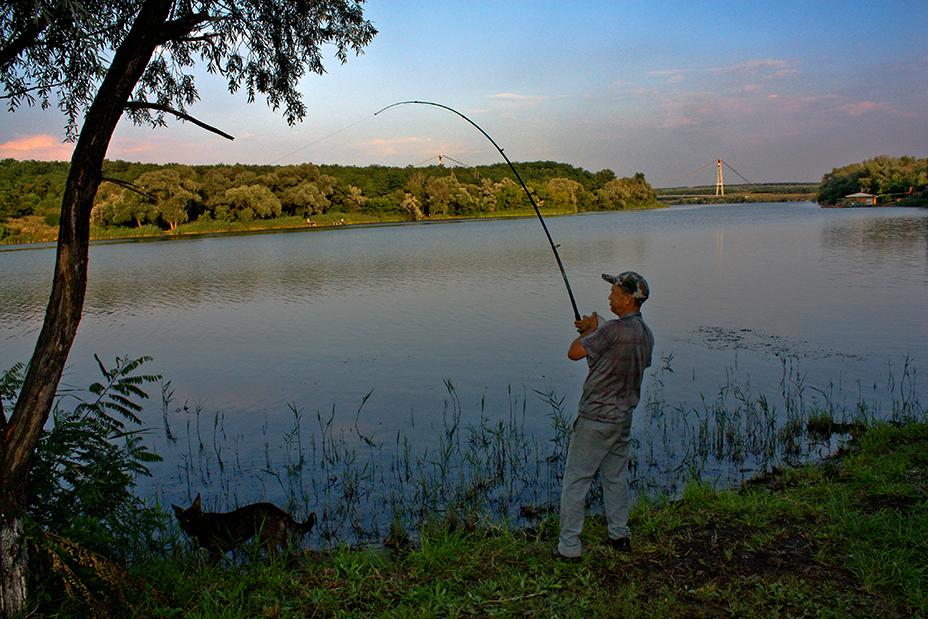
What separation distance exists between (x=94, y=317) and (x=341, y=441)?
13182 mm

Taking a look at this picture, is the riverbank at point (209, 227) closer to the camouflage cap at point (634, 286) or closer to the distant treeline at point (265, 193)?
the distant treeline at point (265, 193)

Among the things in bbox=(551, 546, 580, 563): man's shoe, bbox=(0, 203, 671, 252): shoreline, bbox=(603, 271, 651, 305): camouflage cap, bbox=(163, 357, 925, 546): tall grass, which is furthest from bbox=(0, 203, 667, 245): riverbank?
bbox=(603, 271, 651, 305): camouflage cap

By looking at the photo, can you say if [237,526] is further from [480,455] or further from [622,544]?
[480,455]

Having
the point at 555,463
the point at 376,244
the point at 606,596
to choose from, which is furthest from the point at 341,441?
the point at 376,244

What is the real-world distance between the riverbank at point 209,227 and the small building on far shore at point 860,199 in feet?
160

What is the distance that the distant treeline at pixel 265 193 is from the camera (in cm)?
5728

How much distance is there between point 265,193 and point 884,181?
82.0 meters

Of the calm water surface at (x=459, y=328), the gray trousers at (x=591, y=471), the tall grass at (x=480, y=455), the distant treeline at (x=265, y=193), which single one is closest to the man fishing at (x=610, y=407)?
the gray trousers at (x=591, y=471)

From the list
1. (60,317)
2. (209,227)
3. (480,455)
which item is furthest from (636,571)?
(209,227)

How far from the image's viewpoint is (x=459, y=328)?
1462cm

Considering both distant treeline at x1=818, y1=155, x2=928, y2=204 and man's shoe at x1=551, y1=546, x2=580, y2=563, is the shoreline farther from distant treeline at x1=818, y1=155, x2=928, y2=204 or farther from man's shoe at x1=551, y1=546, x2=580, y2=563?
man's shoe at x1=551, y1=546, x2=580, y2=563

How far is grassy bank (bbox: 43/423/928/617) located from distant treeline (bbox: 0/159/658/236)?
43857 mm

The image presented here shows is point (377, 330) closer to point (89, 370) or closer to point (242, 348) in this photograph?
point (242, 348)

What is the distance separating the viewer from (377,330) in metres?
14.8
